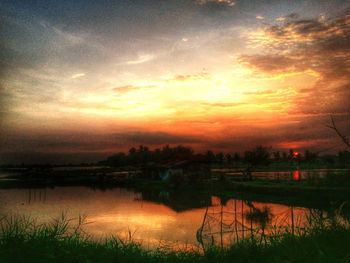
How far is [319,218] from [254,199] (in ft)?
87.2

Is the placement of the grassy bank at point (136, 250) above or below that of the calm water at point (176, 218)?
above

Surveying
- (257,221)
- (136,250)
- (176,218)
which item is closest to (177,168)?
(176,218)

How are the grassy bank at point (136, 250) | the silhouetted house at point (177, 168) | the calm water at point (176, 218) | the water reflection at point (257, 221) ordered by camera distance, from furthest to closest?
the silhouetted house at point (177, 168) < the calm water at point (176, 218) < the water reflection at point (257, 221) < the grassy bank at point (136, 250)

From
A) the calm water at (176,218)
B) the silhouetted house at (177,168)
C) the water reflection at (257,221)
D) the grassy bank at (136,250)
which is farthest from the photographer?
the silhouetted house at (177,168)

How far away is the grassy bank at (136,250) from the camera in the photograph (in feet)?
19.6

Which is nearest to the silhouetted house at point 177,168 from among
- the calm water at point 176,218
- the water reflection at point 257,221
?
the calm water at point 176,218

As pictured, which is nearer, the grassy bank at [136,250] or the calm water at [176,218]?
the grassy bank at [136,250]

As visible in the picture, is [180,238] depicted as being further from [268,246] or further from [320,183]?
[320,183]

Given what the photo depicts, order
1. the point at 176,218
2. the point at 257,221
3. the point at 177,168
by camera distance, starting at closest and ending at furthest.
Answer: the point at 257,221 < the point at 176,218 < the point at 177,168

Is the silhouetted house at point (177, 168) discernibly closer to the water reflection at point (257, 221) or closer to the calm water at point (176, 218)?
the calm water at point (176, 218)

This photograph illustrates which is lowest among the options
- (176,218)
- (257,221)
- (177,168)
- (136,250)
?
(176,218)

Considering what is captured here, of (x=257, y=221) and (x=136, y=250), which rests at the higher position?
(x=136, y=250)

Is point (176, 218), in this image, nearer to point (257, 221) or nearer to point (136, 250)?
point (257, 221)

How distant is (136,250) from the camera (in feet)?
25.8
